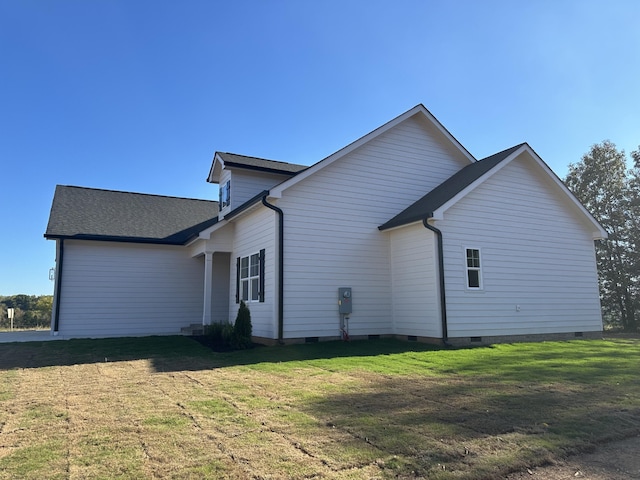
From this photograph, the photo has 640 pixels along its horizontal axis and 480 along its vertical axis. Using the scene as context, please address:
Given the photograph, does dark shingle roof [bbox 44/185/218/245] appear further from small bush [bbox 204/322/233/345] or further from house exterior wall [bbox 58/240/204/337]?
small bush [bbox 204/322/233/345]

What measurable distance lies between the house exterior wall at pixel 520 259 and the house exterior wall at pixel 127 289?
32.7 ft

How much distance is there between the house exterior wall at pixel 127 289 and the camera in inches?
615

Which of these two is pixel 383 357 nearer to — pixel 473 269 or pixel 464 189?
pixel 473 269

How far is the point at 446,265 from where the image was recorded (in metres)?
12.2

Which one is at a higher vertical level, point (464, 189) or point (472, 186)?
point (472, 186)

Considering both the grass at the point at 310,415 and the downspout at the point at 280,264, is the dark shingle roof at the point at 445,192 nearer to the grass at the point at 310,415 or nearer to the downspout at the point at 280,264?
the downspout at the point at 280,264

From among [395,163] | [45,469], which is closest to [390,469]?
[45,469]

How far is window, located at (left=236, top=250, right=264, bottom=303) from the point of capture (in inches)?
513

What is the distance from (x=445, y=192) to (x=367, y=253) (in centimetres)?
302

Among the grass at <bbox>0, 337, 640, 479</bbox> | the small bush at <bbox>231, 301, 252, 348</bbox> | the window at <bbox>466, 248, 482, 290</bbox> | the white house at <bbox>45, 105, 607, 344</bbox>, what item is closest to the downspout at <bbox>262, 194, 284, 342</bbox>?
the white house at <bbox>45, 105, 607, 344</bbox>

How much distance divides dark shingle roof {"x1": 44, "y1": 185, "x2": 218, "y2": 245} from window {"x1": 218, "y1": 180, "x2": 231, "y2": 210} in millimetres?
1550

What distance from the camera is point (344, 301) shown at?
12.7 m

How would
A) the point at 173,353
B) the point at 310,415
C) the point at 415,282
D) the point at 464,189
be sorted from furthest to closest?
the point at 415,282 < the point at 464,189 < the point at 173,353 < the point at 310,415

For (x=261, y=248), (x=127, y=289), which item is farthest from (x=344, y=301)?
(x=127, y=289)
